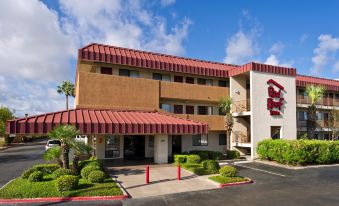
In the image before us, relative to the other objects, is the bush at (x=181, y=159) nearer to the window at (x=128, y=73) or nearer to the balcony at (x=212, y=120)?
the balcony at (x=212, y=120)

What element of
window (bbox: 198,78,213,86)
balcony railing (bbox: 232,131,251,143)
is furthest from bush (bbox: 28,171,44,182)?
balcony railing (bbox: 232,131,251,143)

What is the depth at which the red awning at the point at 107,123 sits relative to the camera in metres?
20.0

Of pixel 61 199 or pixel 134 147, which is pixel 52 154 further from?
pixel 134 147

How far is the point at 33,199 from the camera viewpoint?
13719 mm

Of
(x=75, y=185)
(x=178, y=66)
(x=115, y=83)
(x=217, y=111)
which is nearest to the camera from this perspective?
(x=75, y=185)

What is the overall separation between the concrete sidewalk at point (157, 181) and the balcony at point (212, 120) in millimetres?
8276

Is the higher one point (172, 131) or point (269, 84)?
point (269, 84)

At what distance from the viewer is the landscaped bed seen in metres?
14.4

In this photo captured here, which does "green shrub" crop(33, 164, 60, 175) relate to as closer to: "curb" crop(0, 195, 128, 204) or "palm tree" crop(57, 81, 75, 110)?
"curb" crop(0, 195, 128, 204)

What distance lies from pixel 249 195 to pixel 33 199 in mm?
11430

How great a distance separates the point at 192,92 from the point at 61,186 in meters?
19.3

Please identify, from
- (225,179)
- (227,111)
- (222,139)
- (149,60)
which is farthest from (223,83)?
(225,179)

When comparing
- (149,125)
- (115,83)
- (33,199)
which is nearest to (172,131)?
(149,125)

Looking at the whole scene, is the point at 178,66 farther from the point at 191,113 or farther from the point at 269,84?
the point at 269,84
